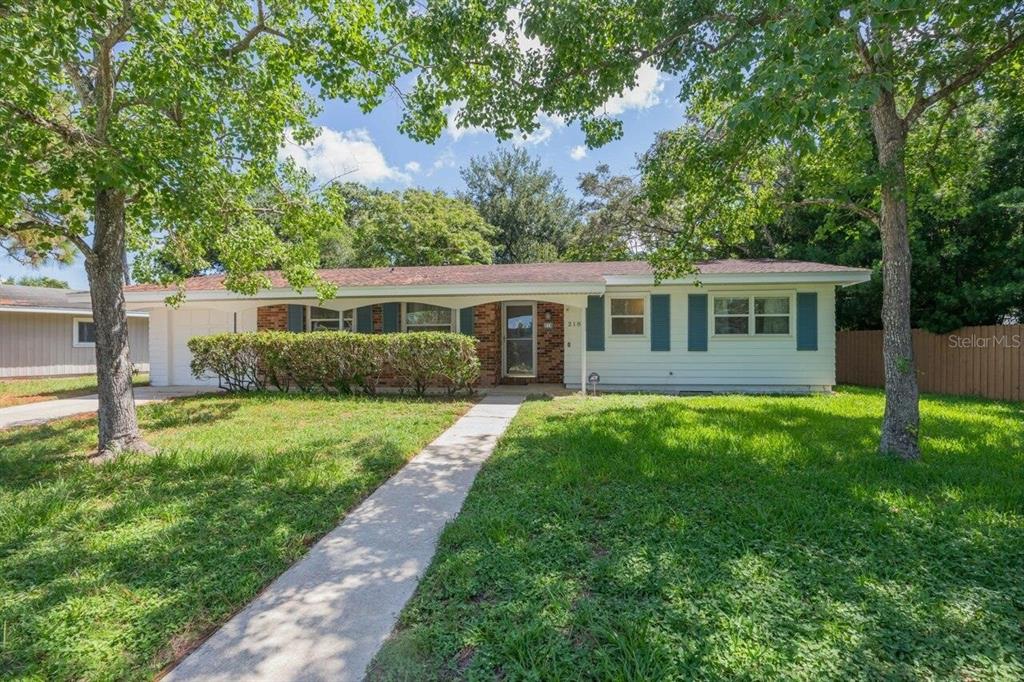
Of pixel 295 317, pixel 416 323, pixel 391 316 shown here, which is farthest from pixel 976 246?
pixel 295 317

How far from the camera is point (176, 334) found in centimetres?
1221

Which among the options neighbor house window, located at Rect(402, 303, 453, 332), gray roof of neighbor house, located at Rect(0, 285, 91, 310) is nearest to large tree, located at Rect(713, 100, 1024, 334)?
neighbor house window, located at Rect(402, 303, 453, 332)

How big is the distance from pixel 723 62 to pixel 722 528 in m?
3.44

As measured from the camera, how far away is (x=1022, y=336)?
31.1 ft

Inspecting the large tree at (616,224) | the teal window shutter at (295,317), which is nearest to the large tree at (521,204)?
the large tree at (616,224)

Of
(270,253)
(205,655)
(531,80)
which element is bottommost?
(205,655)

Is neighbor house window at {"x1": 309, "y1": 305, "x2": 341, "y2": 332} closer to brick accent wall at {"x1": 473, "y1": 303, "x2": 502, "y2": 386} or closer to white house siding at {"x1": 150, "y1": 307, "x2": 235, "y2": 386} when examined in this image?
white house siding at {"x1": 150, "y1": 307, "x2": 235, "y2": 386}

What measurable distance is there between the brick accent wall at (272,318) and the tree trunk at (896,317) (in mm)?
11798

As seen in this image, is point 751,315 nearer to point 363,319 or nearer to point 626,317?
point 626,317

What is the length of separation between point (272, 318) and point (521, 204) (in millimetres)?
15255

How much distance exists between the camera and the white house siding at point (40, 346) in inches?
572

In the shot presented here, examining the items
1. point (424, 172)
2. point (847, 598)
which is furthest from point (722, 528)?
point (424, 172)

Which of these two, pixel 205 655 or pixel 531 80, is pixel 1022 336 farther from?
pixel 205 655

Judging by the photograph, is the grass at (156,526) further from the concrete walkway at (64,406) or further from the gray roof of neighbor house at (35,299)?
the gray roof of neighbor house at (35,299)
